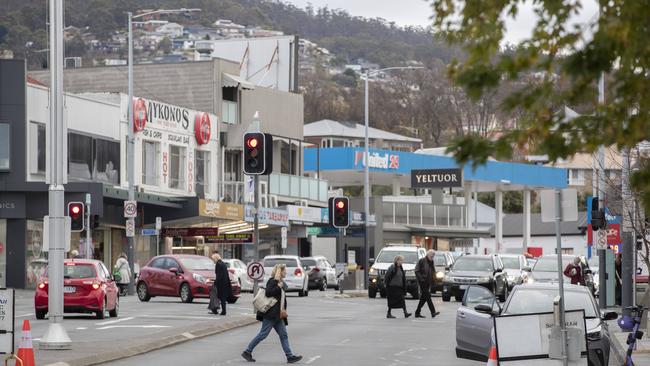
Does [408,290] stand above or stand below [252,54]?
below

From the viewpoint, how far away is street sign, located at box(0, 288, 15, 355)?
763 inches

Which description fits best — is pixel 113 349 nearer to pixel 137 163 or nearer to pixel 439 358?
pixel 439 358

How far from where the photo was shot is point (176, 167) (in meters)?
64.1

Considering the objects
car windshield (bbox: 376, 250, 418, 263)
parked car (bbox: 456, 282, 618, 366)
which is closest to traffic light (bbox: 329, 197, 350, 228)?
car windshield (bbox: 376, 250, 418, 263)

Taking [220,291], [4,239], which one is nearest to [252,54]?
[4,239]

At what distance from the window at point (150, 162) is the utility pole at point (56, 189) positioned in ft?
122

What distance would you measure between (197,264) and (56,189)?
18.8 m

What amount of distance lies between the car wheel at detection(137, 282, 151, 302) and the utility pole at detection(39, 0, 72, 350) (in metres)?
18.8

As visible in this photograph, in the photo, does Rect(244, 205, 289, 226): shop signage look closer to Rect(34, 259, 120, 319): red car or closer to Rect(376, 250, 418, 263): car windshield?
Rect(376, 250, 418, 263): car windshield

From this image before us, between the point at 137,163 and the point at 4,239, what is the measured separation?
31.5 feet

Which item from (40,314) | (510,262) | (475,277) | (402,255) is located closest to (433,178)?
(510,262)

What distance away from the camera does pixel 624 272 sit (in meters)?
33.2

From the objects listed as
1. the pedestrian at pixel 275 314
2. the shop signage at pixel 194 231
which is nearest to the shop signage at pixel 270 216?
the shop signage at pixel 194 231

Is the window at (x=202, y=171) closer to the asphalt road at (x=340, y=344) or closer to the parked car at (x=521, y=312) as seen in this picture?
the asphalt road at (x=340, y=344)
